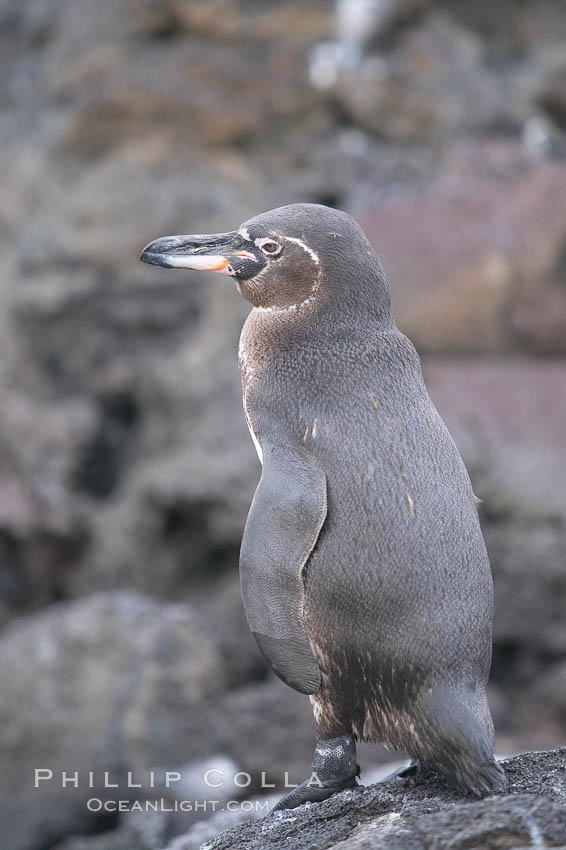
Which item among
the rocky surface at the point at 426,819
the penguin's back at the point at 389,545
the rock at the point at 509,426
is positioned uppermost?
the rock at the point at 509,426

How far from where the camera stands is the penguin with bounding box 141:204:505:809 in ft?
10.9

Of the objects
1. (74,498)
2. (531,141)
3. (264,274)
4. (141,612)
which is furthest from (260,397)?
(531,141)

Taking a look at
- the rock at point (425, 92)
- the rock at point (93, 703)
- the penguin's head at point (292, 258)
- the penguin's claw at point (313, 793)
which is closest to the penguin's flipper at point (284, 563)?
the penguin's claw at point (313, 793)

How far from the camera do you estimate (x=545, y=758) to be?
355 cm

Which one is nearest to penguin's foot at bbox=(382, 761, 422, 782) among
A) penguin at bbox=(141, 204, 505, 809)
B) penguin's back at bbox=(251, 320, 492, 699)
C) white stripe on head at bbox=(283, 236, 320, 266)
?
penguin at bbox=(141, 204, 505, 809)

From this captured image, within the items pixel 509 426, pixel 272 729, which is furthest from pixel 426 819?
pixel 509 426

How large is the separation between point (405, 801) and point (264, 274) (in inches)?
62.8

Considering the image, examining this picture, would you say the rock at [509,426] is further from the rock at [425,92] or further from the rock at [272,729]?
the rock at [425,92]

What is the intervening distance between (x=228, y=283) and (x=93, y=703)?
2.89 metres

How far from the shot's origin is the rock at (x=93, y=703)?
5.36 m

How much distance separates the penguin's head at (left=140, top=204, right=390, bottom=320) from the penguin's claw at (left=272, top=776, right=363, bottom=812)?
1.42 m

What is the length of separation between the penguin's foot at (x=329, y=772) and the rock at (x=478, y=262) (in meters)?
4.24

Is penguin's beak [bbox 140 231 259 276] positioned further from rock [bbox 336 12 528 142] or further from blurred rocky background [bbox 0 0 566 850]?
rock [bbox 336 12 528 142]

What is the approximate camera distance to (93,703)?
5586 millimetres
